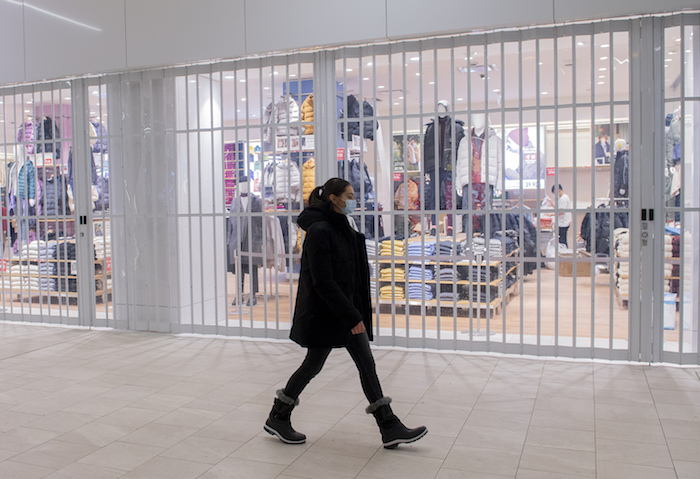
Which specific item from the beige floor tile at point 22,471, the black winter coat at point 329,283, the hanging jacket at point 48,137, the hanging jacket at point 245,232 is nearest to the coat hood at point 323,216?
the black winter coat at point 329,283

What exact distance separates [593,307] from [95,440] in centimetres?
417

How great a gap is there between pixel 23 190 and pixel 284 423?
599 cm

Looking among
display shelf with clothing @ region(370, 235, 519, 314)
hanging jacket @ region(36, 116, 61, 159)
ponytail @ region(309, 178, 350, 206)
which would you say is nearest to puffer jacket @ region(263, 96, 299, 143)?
display shelf with clothing @ region(370, 235, 519, 314)

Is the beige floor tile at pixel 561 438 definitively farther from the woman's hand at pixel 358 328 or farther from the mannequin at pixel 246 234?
the mannequin at pixel 246 234

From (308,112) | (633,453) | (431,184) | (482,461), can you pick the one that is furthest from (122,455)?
(308,112)

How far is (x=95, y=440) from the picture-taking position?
13.0 ft

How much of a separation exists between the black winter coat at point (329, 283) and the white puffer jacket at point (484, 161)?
254 cm

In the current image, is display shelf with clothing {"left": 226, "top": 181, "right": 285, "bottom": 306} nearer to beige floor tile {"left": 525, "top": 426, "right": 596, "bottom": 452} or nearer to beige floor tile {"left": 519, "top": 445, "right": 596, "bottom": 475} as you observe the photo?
beige floor tile {"left": 525, "top": 426, "right": 596, "bottom": 452}

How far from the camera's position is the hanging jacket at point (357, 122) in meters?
6.39

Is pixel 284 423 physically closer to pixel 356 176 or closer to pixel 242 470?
pixel 242 470

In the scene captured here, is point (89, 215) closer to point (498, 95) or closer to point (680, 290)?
point (498, 95)

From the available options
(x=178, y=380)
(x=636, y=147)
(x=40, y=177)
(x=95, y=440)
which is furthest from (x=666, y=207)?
(x=40, y=177)

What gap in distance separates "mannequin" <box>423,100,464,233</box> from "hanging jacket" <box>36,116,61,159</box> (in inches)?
182

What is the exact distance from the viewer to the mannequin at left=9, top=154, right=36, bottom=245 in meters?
8.08
